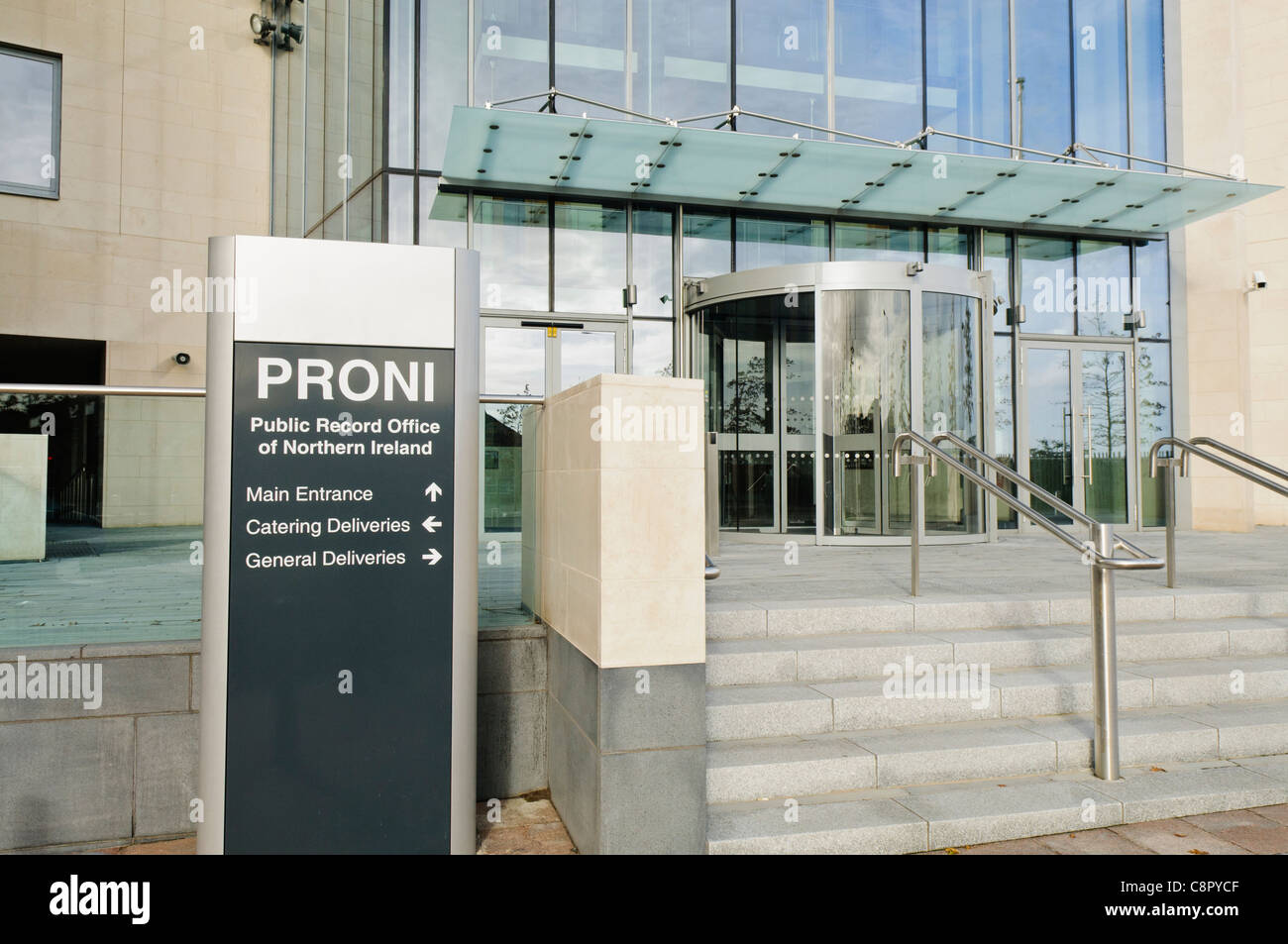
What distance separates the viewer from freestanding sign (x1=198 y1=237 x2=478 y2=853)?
292 cm

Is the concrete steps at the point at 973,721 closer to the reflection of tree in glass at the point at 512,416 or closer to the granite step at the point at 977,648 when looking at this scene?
the granite step at the point at 977,648

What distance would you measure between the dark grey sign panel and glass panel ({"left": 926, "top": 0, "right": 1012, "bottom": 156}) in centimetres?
1090

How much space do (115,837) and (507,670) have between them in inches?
65.2

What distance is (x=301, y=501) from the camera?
9.78ft

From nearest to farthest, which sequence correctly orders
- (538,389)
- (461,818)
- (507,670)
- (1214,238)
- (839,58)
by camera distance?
1. (461,818)
2. (507,670)
3. (538,389)
4. (839,58)
5. (1214,238)

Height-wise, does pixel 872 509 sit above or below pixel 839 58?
below

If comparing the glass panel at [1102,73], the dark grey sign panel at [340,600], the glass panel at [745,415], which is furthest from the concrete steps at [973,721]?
the glass panel at [1102,73]

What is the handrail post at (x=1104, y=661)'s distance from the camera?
3.89 meters

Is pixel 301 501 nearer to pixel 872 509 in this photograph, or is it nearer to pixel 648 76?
pixel 872 509

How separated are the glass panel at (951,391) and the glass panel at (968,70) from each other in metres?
3.54

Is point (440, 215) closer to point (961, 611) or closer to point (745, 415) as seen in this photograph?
A: point (745, 415)

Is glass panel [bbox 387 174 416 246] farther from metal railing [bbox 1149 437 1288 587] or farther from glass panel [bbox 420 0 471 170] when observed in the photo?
metal railing [bbox 1149 437 1288 587]

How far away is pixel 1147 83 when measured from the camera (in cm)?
1277
